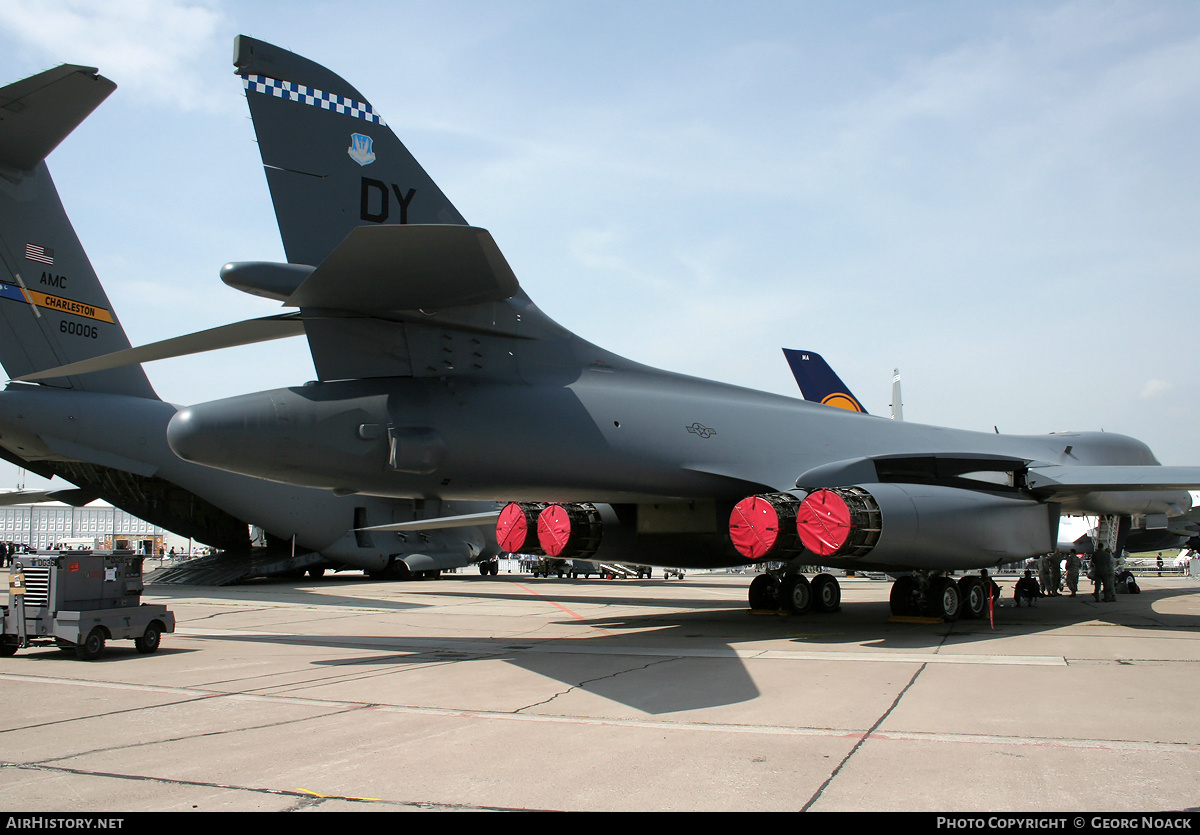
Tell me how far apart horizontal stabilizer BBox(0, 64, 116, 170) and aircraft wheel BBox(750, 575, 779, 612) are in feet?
48.2

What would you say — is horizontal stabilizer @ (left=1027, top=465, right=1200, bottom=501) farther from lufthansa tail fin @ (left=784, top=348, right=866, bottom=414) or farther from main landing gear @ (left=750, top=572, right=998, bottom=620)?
lufthansa tail fin @ (left=784, top=348, right=866, bottom=414)

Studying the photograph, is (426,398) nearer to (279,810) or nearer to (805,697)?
(805,697)

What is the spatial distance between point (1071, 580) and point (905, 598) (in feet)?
28.3

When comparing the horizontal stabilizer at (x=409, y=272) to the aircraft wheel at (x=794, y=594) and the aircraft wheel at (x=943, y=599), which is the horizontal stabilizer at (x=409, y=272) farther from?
the aircraft wheel at (x=943, y=599)

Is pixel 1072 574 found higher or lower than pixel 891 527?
lower

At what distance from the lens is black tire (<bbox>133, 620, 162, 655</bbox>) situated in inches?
341

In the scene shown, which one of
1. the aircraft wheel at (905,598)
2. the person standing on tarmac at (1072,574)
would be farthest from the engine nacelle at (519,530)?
the person standing on tarmac at (1072,574)

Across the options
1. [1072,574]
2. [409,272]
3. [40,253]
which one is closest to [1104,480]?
[1072,574]

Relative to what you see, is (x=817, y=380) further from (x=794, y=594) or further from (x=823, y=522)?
(x=823, y=522)

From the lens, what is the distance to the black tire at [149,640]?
867 centimetres

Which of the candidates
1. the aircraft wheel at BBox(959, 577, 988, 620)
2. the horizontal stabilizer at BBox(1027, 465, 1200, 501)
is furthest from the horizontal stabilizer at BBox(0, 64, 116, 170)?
the horizontal stabilizer at BBox(1027, 465, 1200, 501)

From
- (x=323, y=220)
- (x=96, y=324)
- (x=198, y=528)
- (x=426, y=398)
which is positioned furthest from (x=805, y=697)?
(x=198, y=528)

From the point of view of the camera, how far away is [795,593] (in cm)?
1231
